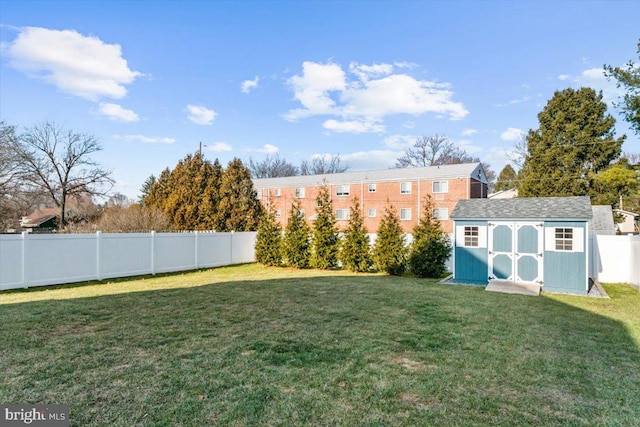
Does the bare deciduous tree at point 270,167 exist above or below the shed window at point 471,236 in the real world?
above

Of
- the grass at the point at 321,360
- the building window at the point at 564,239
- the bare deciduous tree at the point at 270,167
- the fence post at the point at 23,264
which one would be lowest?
the grass at the point at 321,360

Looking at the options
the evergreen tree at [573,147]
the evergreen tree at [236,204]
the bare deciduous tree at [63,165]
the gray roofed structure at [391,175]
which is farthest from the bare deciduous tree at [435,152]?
the bare deciduous tree at [63,165]

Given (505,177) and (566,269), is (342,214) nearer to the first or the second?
(566,269)

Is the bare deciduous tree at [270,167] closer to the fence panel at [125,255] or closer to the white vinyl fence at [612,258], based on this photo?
the fence panel at [125,255]

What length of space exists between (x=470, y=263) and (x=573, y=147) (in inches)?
761

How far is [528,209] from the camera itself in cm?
1042

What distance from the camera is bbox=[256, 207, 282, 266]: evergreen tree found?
15125 millimetres

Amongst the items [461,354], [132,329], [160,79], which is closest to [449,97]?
[160,79]

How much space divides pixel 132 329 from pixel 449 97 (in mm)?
18012

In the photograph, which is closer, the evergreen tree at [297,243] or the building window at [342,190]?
the evergreen tree at [297,243]

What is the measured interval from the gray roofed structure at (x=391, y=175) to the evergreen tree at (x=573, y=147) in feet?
13.2

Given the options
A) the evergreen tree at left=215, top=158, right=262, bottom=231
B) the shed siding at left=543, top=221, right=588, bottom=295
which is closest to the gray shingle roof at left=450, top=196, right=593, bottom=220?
→ the shed siding at left=543, top=221, right=588, bottom=295

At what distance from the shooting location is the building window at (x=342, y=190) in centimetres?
3022

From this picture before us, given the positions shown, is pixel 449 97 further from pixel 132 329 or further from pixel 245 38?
pixel 132 329
